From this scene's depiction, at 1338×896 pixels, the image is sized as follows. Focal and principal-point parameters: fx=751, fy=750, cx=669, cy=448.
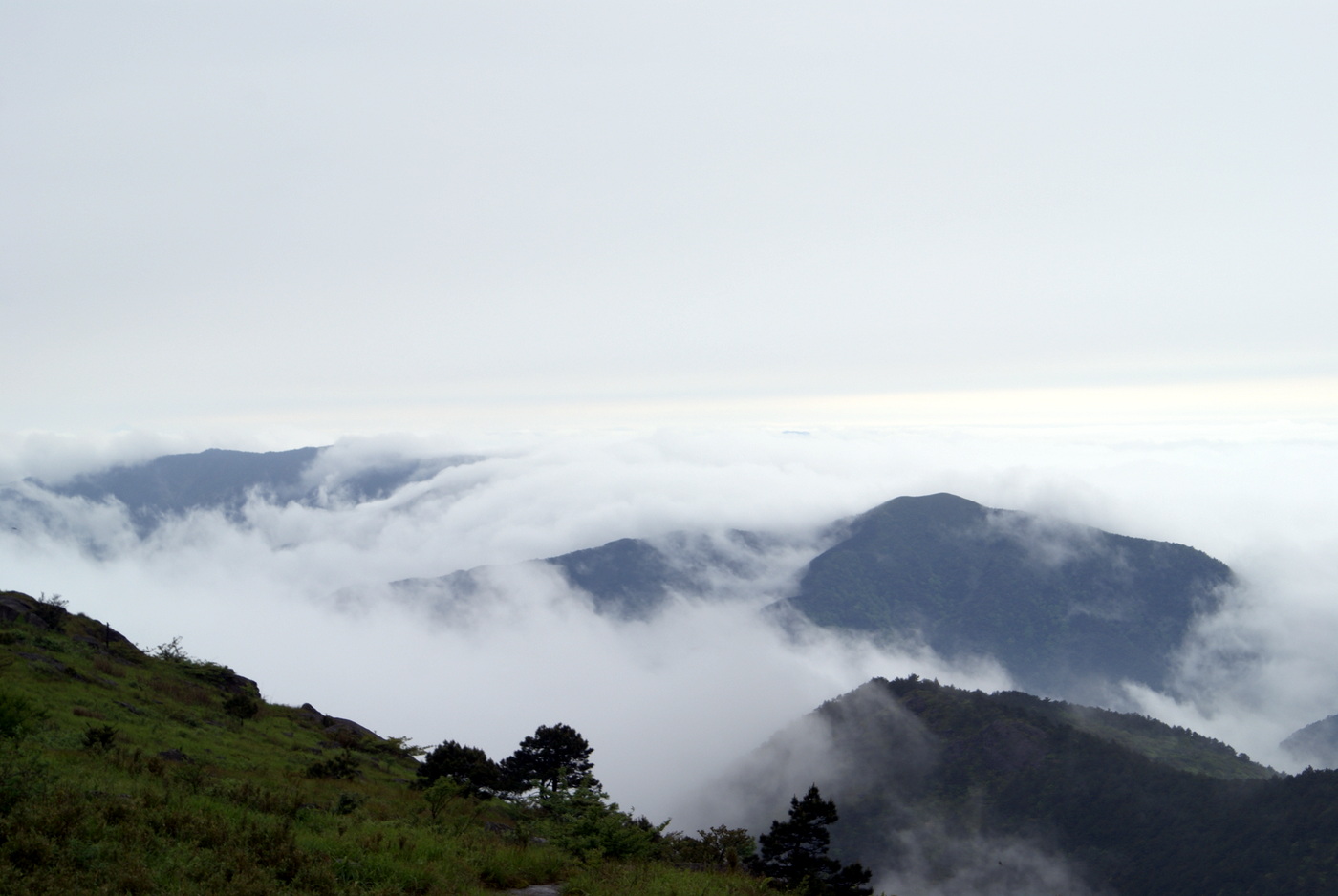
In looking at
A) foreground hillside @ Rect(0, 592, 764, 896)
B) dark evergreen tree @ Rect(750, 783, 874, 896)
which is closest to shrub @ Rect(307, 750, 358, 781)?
foreground hillside @ Rect(0, 592, 764, 896)

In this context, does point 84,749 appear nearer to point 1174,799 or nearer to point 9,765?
point 9,765

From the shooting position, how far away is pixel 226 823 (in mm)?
12031

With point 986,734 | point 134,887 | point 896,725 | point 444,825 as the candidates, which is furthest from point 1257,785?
point 134,887

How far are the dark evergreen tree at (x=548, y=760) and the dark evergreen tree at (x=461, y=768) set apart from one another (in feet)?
34.7

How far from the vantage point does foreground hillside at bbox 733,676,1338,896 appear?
104375 millimetres

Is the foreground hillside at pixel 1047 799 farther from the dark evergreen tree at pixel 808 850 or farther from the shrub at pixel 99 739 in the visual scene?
the shrub at pixel 99 739

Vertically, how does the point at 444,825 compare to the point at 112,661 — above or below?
above

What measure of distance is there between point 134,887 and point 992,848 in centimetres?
14801

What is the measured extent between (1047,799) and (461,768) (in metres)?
136

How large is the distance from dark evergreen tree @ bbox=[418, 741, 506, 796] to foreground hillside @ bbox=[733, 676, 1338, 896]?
349 ft

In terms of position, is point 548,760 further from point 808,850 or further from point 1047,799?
point 1047,799

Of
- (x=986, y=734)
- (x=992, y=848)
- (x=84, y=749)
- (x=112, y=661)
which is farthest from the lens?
(x=986, y=734)

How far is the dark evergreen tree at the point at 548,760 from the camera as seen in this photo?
157 ft

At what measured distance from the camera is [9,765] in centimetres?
1147
